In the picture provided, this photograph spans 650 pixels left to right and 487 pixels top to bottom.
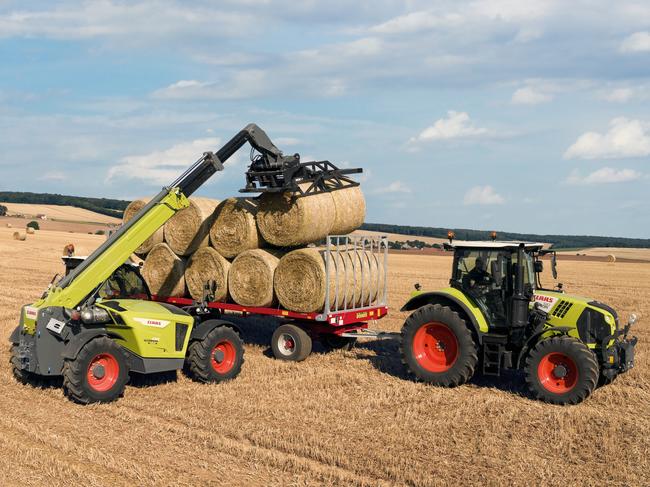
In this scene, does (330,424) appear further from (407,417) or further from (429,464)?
(429,464)

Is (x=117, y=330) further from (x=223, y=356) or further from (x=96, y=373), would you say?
(x=223, y=356)

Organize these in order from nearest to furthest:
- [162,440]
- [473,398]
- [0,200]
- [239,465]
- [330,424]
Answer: [239,465], [162,440], [330,424], [473,398], [0,200]

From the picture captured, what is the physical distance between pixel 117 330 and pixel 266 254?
3.15 m

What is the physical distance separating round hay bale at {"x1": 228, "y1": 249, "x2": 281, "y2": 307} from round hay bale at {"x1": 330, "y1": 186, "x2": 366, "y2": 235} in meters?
1.15

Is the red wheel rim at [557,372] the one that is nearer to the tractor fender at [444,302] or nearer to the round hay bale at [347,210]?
the tractor fender at [444,302]

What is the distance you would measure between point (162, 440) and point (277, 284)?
15.2ft

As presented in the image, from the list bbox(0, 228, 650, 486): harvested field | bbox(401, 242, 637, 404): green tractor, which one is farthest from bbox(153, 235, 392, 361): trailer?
bbox(401, 242, 637, 404): green tractor

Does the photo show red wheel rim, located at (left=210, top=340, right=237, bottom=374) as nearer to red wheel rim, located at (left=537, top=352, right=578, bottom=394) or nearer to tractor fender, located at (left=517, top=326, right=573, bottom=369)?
tractor fender, located at (left=517, top=326, right=573, bottom=369)

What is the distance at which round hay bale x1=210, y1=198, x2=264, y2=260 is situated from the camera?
39.1 feet

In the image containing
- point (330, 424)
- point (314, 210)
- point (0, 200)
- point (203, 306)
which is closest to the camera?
point (330, 424)

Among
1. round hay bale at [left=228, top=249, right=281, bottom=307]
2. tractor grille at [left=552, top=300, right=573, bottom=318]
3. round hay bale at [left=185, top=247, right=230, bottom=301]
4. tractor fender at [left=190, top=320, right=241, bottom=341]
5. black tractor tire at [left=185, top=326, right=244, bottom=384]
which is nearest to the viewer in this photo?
tractor grille at [left=552, top=300, right=573, bottom=318]

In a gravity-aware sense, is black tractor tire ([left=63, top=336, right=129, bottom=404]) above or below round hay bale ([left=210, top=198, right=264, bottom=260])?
below

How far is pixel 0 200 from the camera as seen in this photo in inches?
2832

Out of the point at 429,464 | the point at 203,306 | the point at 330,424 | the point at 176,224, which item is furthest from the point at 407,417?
the point at 176,224
